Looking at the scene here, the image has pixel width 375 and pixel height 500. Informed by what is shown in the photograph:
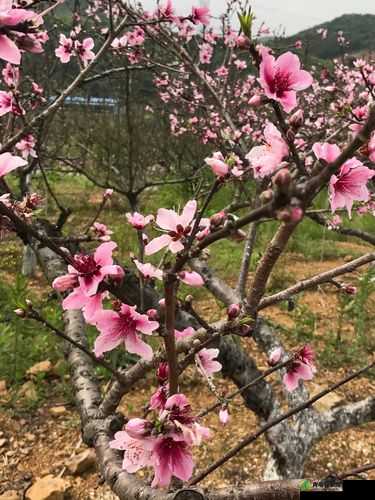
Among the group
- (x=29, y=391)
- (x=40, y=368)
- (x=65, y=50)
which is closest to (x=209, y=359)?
(x=65, y=50)

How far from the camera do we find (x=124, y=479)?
1152 mm

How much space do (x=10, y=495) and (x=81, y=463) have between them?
42cm

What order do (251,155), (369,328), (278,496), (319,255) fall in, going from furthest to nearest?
(319,255), (369,328), (251,155), (278,496)

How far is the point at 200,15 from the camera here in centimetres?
297

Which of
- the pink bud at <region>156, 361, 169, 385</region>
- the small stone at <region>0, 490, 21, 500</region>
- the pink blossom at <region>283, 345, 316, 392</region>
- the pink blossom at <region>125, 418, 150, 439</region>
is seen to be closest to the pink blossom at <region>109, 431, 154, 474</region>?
the pink blossom at <region>125, 418, 150, 439</region>

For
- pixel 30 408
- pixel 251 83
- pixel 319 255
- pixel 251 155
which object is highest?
pixel 251 155

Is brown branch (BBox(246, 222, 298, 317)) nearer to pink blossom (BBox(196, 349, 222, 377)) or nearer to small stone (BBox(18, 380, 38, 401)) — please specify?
pink blossom (BBox(196, 349, 222, 377))

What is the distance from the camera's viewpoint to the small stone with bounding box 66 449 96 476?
9.39 ft

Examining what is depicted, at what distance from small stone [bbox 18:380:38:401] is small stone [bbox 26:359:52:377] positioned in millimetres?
108

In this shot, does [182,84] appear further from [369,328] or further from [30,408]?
[30,408]

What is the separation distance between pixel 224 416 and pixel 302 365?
0.26 metres

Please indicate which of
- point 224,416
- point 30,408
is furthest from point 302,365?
point 30,408

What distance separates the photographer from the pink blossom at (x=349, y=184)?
3.29 ft

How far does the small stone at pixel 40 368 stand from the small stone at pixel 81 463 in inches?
40.8
